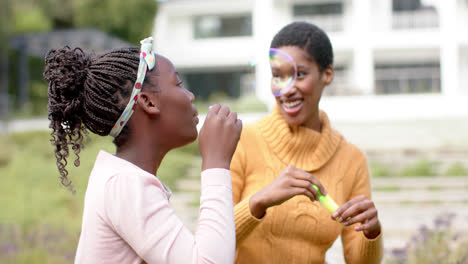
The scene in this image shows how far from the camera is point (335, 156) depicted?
209 cm

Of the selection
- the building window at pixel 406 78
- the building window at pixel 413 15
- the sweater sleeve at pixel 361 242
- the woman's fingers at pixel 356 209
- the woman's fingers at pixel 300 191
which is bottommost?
the building window at pixel 406 78

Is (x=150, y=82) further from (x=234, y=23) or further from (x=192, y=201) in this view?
(x=234, y=23)

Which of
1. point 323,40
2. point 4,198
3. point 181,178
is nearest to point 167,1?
point 181,178

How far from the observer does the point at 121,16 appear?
2267 centimetres

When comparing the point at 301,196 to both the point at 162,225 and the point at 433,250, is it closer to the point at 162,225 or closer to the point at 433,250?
the point at 162,225

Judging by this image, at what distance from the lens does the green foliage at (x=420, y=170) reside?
9.59 m

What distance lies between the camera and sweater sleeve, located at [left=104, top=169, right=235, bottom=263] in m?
1.23

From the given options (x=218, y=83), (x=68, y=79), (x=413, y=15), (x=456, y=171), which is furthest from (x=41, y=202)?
(x=413, y=15)

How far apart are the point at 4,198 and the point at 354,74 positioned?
64.7 ft

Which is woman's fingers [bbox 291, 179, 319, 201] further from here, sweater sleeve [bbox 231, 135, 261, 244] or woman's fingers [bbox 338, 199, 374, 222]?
sweater sleeve [bbox 231, 135, 261, 244]

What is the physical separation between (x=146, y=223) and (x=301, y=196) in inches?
35.7

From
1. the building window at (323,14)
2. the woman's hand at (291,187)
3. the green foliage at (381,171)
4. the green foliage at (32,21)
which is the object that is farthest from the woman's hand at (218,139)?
the green foliage at (32,21)

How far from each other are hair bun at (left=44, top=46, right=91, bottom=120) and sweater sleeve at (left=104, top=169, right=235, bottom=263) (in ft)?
0.93

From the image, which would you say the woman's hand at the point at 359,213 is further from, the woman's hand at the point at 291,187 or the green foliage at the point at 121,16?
the green foliage at the point at 121,16
